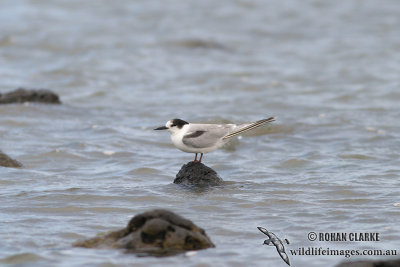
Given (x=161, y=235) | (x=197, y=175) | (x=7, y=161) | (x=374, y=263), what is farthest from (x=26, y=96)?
(x=374, y=263)

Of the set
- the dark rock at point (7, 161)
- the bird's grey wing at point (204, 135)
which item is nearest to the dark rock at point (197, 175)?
the bird's grey wing at point (204, 135)

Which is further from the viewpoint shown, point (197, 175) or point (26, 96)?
point (26, 96)

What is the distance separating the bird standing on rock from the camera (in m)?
8.12

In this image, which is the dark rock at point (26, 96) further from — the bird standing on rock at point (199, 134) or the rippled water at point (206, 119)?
the bird standing on rock at point (199, 134)

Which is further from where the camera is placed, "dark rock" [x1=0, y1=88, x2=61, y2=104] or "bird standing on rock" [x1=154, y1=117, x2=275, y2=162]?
"dark rock" [x1=0, y1=88, x2=61, y2=104]

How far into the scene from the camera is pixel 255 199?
26.5 feet

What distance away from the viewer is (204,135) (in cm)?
823

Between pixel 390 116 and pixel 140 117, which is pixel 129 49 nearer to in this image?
pixel 140 117

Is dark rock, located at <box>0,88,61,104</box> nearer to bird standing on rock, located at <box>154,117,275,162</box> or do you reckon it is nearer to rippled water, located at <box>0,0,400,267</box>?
rippled water, located at <box>0,0,400,267</box>

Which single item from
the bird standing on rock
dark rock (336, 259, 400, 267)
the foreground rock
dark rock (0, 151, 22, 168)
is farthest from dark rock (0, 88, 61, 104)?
dark rock (336, 259, 400, 267)

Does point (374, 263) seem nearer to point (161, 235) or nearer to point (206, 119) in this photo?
point (161, 235)

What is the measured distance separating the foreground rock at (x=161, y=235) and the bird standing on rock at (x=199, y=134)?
84.3 inches

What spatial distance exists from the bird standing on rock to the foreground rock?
2.14 m

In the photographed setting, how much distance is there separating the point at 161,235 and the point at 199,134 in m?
2.37
